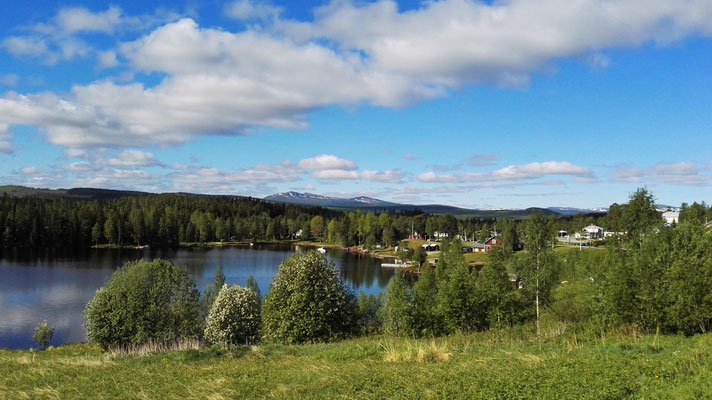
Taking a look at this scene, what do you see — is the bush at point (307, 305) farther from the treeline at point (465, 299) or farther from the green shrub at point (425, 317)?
the green shrub at point (425, 317)

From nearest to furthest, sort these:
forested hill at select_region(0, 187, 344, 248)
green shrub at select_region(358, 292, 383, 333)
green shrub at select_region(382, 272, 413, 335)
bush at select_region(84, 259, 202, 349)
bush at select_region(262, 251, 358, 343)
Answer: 1. bush at select_region(262, 251, 358, 343)
2. green shrub at select_region(382, 272, 413, 335)
3. bush at select_region(84, 259, 202, 349)
4. green shrub at select_region(358, 292, 383, 333)
5. forested hill at select_region(0, 187, 344, 248)

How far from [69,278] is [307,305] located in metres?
57.9

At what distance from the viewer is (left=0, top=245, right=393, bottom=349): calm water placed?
143ft

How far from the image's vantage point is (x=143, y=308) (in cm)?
3278

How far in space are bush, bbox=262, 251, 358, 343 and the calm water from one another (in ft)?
58.3

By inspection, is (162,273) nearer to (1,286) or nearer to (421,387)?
(421,387)

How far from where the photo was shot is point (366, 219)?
499 feet

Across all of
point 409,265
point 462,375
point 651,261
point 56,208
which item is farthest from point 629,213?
point 56,208

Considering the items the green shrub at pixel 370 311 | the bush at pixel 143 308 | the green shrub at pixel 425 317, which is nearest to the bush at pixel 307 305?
the green shrub at pixel 425 317

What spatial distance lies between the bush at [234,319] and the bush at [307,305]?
3.66 m

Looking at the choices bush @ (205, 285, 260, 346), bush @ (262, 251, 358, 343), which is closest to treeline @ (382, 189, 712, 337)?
bush @ (262, 251, 358, 343)

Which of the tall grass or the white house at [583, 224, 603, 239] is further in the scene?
the white house at [583, 224, 603, 239]

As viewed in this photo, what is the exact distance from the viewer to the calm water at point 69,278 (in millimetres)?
43562

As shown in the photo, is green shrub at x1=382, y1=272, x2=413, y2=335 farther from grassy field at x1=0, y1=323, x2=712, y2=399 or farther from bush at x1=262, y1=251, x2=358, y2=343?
grassy field at x1=0, y1=323, x2=712, y2=399
